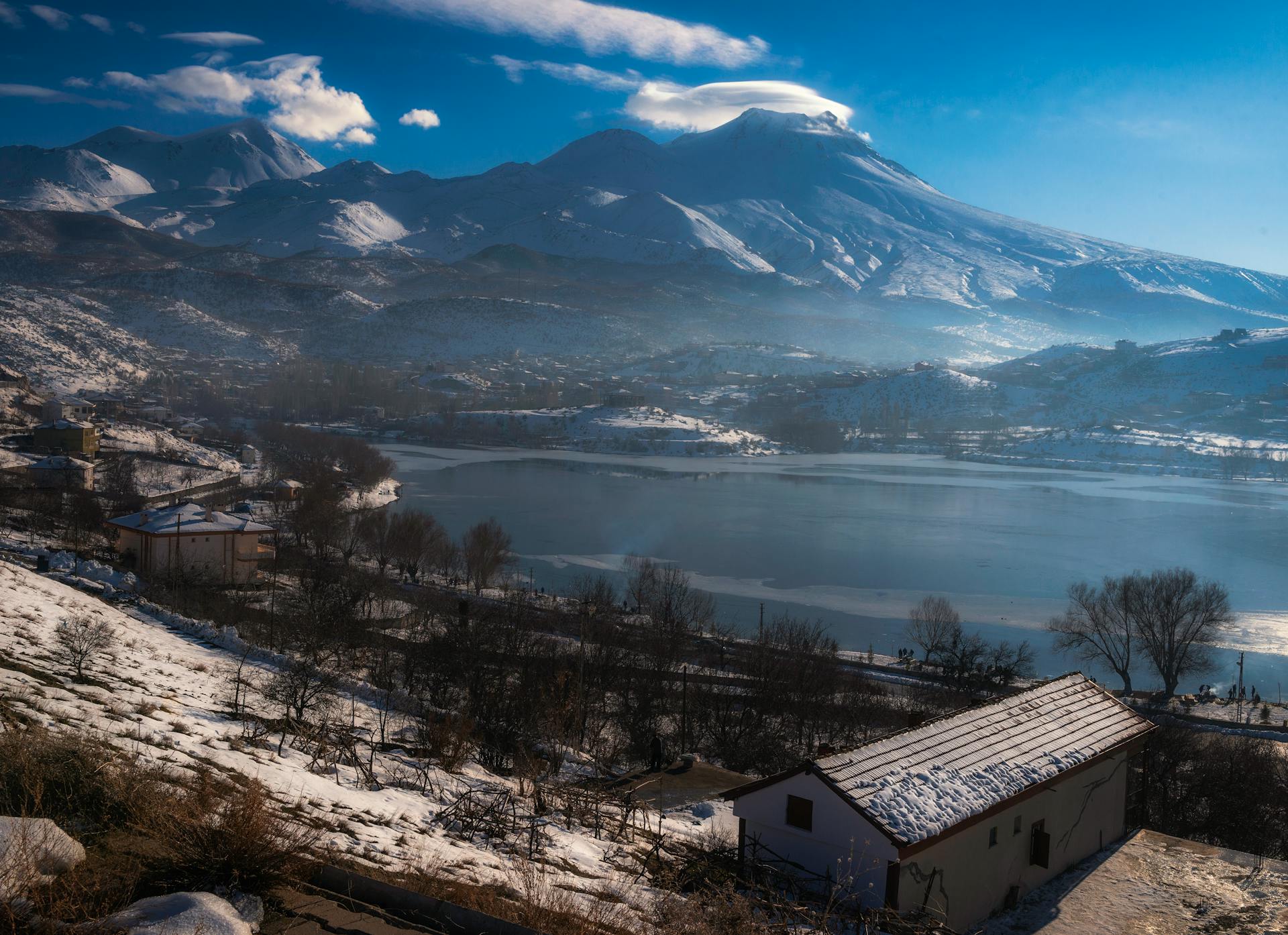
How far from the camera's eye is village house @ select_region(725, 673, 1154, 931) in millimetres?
4219

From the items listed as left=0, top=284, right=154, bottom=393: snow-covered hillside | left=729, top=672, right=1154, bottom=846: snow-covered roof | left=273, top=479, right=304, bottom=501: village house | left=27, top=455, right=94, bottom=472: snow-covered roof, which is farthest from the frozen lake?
left=0, top=284, right=154, bottom=393: snow-covered hillside

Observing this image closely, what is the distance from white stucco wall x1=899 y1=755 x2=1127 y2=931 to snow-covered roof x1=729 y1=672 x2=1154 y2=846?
12 cm

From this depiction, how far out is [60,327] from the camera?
68562 millimetres

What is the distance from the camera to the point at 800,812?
4.48 meters

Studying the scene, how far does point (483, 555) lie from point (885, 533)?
12463mm

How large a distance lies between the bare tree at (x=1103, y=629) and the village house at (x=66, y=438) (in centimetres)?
2719

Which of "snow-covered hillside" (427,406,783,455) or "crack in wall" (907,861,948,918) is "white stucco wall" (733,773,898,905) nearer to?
"crack in wall" (907,861,948,918)

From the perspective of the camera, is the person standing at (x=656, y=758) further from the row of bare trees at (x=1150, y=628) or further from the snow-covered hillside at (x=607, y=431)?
the snow-covered hillside at (x=607, y=431)

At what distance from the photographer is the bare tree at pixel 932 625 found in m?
15.0

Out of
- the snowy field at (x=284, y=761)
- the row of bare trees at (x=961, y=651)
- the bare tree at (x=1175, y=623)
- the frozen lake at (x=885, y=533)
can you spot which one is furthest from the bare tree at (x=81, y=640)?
the bare tree at (x=1175, y=623)

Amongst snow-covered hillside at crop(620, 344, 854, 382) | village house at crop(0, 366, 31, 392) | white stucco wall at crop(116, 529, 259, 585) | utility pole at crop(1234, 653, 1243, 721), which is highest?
snow-covered hillside at crop(620, 344, 854, 382)

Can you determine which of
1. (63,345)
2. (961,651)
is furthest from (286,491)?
(63,345)

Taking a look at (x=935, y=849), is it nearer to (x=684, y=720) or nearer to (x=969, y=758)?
(x=969, y=758)

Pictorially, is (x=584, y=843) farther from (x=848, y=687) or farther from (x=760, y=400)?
(x=760, y=400)
